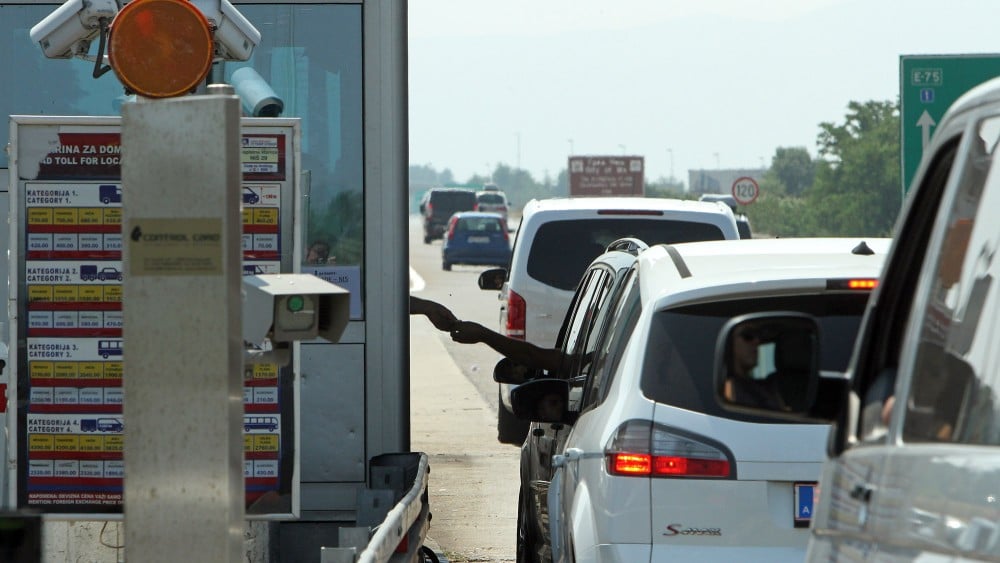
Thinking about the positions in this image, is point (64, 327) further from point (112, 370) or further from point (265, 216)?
point (265, 216)

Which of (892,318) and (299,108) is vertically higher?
(299,108)

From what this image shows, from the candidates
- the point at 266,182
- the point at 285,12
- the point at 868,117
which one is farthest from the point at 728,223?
the point at 868,117

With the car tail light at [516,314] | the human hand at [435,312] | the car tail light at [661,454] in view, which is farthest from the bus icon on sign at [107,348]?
the car tail light at [516,314]

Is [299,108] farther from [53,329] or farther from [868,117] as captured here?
[868,117]

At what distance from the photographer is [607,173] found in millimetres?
85750

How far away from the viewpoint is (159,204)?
3.42m

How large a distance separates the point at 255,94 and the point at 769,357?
4.71m

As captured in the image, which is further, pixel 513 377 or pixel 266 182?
pixel 513 377

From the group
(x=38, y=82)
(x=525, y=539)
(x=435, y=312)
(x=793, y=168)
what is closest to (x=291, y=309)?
(x=525, y=539)

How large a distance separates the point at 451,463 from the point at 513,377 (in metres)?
5.53

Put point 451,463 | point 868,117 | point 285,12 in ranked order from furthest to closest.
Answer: point 868,117, point 451,463, point 285,12

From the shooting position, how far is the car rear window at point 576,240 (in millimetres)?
12547

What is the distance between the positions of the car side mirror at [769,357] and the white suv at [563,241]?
29.6 ft

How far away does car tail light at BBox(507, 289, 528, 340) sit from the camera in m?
12.7
